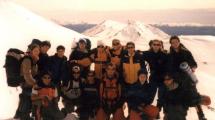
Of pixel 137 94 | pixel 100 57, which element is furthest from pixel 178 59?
pixel 100 57

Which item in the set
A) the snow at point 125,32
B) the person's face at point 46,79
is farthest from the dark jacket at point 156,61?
the snow at point 125,32

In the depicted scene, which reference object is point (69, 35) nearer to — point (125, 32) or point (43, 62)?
point (125, 32)

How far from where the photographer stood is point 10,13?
2616cm

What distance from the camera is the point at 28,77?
10727 millimetres

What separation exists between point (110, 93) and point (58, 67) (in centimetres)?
136

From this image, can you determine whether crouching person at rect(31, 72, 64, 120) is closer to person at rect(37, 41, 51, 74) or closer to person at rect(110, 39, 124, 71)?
person at rect(37, 41, 51, 74)

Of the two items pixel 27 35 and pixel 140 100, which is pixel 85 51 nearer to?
pixel 140 100

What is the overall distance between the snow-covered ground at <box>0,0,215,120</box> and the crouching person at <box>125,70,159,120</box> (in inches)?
238

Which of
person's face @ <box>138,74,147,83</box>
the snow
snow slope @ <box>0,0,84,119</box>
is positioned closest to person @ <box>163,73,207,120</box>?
person's face @ <box>138,74,147,83</box>

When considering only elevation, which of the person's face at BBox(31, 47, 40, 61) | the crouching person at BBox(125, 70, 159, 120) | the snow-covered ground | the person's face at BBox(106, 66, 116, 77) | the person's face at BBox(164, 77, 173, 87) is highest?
the snow-covered ground

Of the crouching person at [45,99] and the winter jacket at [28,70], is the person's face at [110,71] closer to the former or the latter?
the crouching person at [45,99]

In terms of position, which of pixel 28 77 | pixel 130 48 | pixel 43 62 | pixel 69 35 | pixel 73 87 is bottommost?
pixel 73 87

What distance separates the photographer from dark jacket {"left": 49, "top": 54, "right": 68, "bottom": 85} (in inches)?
440

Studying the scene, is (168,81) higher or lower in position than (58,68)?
lower
